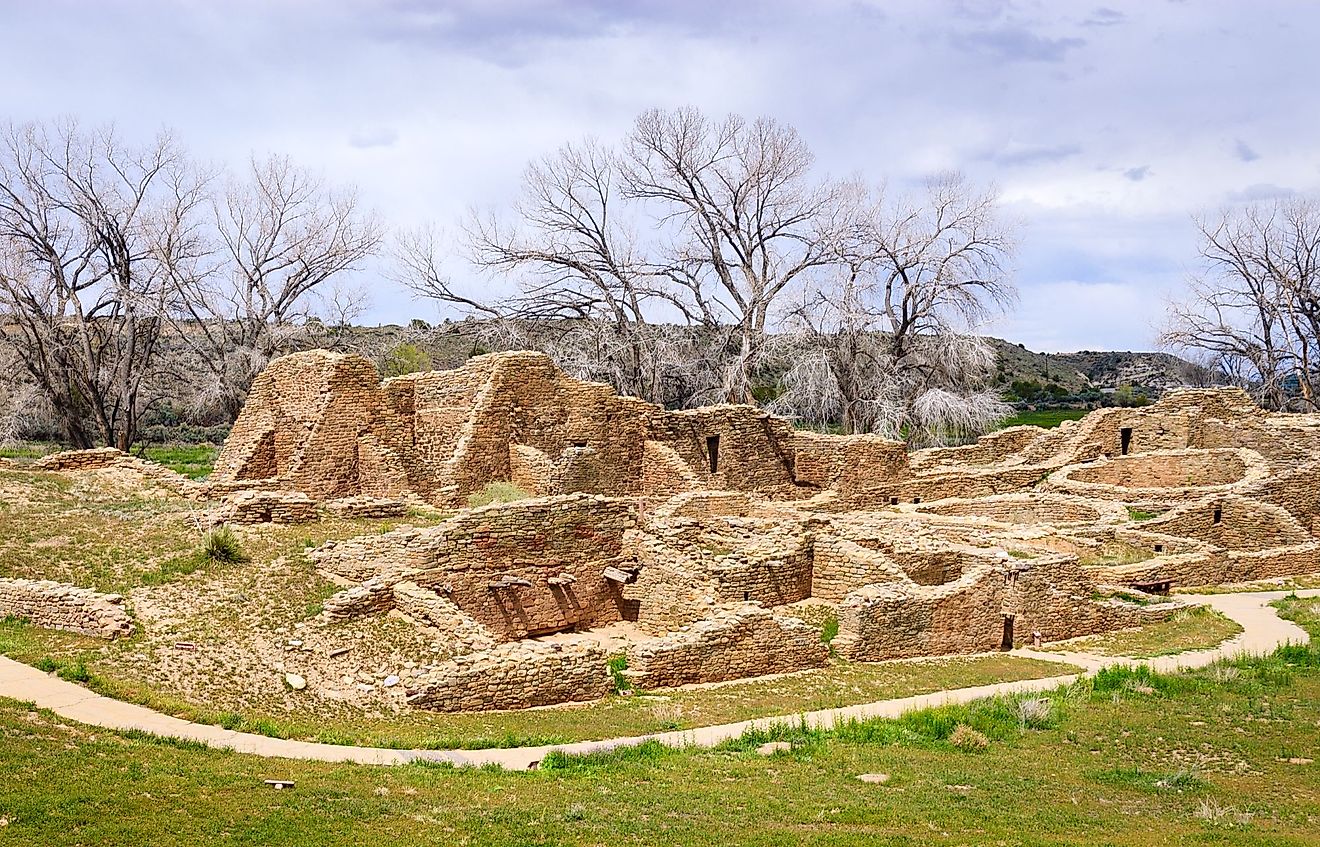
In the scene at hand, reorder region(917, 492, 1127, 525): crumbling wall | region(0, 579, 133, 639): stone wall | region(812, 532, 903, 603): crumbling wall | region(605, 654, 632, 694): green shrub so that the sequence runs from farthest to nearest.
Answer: region(917, 492, 1127, 525): crumbling wall, region(812, 532, 903, 603): crumbling wall, region(605, 654, 632, 694): green shrub, region(0, 579, 133, 639): stone wall

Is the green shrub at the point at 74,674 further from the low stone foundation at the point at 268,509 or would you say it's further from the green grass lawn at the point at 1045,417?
the green grass lawn at the point at 1045,417

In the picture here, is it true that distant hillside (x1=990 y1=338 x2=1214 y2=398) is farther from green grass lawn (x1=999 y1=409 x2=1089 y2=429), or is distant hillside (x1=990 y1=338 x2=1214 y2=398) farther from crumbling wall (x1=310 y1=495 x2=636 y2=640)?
crumbling wall (x1=310 y1=495 x2=636 y2=640)

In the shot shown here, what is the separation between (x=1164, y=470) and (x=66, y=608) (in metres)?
27.2

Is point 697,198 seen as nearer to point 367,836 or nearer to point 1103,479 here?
point 1103,479

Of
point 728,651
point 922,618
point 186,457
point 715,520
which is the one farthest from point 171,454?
point 922,618

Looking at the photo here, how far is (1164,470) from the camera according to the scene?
30328 millimetres

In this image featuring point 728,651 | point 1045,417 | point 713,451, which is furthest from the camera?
point 1045,417

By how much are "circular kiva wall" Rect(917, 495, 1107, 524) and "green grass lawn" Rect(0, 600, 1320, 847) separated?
1310cm

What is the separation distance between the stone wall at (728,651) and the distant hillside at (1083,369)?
41.0 m

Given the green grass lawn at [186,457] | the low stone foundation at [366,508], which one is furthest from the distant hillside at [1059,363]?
the low stone foundation at [366,508]

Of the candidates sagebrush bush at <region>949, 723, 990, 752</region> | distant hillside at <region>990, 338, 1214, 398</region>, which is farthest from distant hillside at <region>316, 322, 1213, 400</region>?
sagebrush bush at <region>949, 723, 990, 752</region>

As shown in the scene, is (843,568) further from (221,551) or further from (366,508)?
(221,551)

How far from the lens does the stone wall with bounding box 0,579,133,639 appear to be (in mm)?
13164

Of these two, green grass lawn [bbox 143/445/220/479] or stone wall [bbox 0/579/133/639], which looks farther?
green grass lawn [bbox 143/445/220/479]
